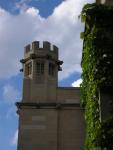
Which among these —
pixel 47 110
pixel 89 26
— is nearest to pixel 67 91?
pixel 47 110

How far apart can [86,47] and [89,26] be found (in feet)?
3.00

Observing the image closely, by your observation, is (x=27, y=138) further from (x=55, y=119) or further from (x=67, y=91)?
(x=67, y=91)

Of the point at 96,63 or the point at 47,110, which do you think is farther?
the point at 47,110

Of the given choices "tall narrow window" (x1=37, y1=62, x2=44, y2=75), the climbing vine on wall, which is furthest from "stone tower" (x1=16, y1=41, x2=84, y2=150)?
the climbing vine on wall

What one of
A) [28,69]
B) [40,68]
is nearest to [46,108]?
[40,68]

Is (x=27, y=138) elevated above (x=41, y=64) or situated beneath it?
situated beneath

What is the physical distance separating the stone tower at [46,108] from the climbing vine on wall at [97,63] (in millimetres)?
11663

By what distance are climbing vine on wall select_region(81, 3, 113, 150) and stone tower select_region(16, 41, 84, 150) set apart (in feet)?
38.3

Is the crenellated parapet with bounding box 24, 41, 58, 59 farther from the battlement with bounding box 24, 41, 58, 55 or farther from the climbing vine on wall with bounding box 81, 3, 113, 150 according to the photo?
the climbing vine on wall with bounding box 81, 3, 113, 150

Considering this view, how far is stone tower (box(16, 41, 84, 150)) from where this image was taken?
3194 centimetres

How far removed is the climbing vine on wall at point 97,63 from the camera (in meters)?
17.3

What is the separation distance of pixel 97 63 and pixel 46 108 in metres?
14.5

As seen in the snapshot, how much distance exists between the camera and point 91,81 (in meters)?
19.1

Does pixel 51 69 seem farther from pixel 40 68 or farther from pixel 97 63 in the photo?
pixel 97 63
